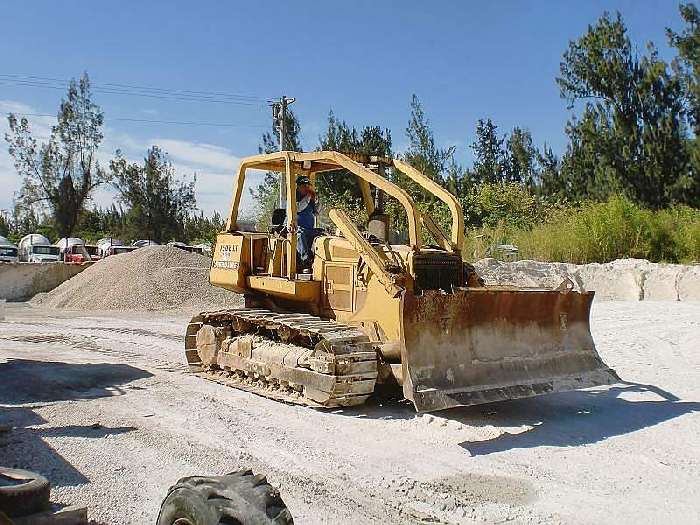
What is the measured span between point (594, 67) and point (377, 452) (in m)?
28.2

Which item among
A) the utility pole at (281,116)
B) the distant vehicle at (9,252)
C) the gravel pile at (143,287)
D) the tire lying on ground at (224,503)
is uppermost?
the utility pole at (281,116)

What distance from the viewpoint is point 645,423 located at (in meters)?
6.91

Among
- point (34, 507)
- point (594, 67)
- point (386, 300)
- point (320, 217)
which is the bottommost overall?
point (34, 507)

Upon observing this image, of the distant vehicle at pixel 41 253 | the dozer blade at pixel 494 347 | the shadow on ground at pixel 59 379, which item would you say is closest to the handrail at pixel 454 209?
the dozer blade at pixel 494 347

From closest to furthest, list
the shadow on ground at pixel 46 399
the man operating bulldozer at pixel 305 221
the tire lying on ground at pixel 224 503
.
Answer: the tire lying on ground at pixel 224 503
the shadow on ground at pixel 46 399
the man operating bulldozer at pixel 305 221

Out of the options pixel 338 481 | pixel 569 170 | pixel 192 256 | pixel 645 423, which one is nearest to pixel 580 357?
pixel 645 423

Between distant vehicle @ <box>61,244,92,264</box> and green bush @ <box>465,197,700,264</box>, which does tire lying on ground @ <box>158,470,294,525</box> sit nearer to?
green bush @ <box>465,197,700,264</box>

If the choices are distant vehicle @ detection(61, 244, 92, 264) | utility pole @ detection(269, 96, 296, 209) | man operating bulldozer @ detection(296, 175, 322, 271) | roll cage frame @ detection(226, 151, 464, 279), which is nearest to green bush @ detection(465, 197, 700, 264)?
utility pole @ detection(269, 96, 296, 209)

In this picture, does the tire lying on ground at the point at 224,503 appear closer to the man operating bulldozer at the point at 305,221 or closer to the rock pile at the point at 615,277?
the man operating bulldozer at the point at 305,221

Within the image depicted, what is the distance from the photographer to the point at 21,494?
2920 mm

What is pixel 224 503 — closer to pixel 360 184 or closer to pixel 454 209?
pixel 454 209

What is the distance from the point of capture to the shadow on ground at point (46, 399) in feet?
17.4

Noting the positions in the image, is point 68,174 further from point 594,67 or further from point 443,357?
point 443,357

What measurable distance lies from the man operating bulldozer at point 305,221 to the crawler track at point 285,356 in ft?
2.51
